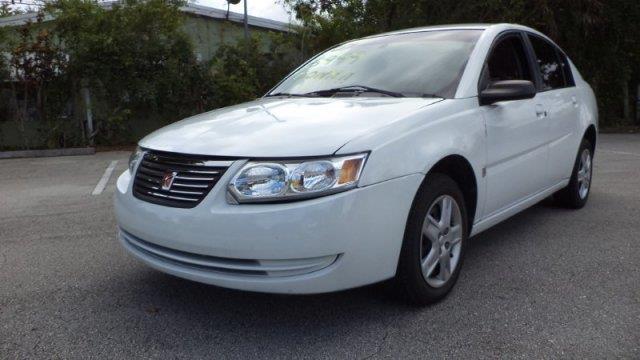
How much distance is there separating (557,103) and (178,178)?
10.4 feet

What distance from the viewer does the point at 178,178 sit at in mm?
2803

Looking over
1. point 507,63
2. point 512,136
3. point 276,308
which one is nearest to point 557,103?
point 507,63

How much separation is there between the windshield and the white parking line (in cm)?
368

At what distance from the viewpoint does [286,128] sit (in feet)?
9.53

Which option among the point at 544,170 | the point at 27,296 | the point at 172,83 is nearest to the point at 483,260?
the point at 544,170

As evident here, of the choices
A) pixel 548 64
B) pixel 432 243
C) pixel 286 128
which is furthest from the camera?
pixel 548 64

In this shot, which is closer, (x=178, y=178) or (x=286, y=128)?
(x=178, y=178)

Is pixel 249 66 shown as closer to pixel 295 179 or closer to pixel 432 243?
pixel 432 243

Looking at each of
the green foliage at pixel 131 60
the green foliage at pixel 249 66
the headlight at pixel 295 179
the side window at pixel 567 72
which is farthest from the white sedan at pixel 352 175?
the green foliage at pixel 249 66

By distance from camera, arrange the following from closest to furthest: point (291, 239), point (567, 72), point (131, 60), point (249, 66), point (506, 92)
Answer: point (291, 239)
point (506, 92)
point (567, 72)
point (131, 60)
point (249, 66)

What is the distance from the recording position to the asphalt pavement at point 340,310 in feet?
8.89

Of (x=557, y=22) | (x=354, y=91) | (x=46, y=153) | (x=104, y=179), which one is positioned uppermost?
(x=557, y=22)

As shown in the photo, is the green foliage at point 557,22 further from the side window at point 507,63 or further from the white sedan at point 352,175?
the white sedan at point 352,175

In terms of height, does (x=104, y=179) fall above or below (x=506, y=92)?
below
